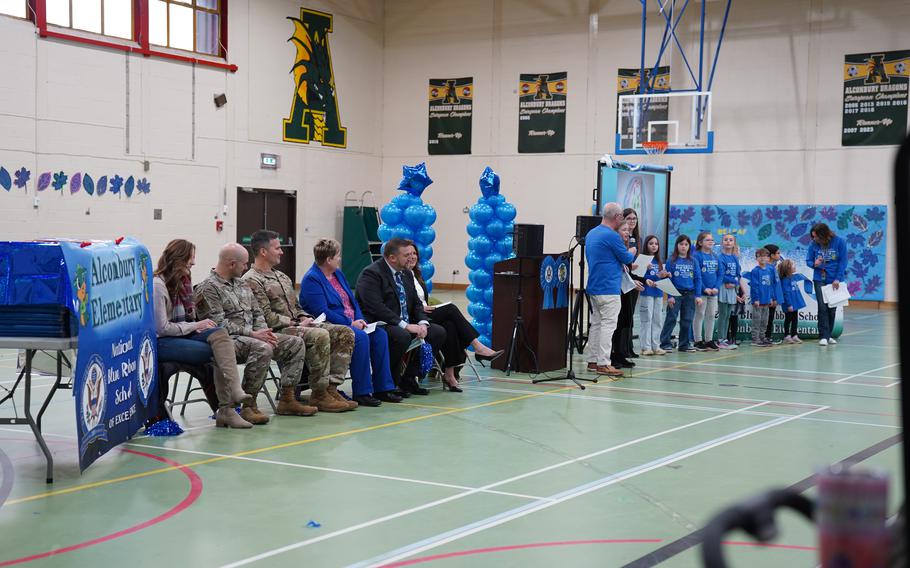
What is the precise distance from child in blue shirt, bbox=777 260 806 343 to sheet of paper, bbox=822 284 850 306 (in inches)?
15.7

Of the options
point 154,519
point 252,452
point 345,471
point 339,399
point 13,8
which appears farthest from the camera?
point 13,8

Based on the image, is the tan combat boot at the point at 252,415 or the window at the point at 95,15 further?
the window at the point at 95,15

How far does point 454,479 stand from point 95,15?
15.4m

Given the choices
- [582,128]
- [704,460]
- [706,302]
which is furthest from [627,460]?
[582,128]

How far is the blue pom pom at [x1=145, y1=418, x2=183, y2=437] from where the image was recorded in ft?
21.7

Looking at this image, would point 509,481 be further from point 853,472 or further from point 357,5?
point 357,5

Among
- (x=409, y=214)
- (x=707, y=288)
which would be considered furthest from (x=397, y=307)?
(x=707, y=288)

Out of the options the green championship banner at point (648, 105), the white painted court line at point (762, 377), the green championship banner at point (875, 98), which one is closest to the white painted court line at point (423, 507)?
the white painted court line at point (762, 377)

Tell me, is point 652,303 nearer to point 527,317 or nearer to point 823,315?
point 527,317

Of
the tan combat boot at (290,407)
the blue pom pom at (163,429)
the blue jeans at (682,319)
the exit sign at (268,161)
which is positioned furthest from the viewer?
the exit sign at (268,161)

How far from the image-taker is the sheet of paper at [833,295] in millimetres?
13516

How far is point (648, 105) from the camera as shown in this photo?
20812mm

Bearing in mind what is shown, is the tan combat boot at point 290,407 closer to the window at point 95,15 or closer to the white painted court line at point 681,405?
the white painted court line at point 681,405

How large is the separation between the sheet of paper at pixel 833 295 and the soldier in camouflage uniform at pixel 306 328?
8.42 meters
